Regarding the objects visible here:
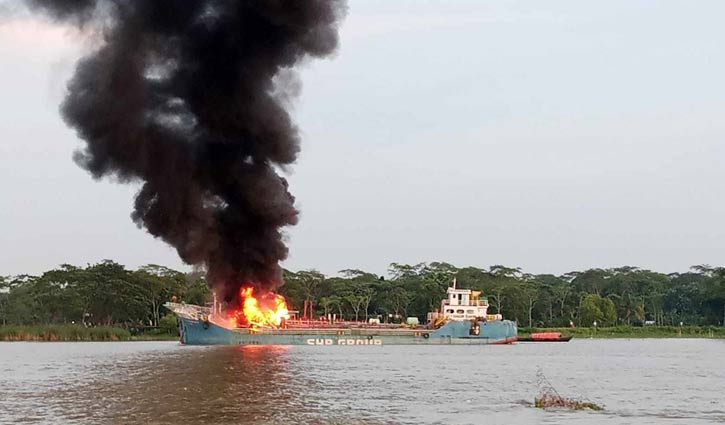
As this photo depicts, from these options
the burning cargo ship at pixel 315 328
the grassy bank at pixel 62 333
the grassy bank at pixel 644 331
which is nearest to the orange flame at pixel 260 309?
the burning cargo ship at pixel 315 328

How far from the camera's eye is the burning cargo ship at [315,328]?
286ft

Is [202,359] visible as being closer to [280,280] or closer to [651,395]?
[280,280]

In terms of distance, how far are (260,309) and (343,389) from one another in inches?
1849

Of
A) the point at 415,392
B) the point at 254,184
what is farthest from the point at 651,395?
the point at 254,184

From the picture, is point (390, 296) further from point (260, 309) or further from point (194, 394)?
point (194, 394)

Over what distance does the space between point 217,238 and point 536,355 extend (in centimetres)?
2812

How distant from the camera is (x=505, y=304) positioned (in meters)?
143

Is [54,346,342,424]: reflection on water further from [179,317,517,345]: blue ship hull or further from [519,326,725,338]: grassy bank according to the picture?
[519,326,725,338]: grassy bank

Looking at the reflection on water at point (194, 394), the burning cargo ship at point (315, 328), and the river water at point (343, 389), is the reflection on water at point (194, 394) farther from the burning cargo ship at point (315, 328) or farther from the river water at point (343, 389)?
the burning cargo ship at point (315, 328)

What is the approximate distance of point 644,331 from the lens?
467 ft

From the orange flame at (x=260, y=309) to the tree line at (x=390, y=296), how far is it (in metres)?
38.6

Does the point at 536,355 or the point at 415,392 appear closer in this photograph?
the point at 415,392

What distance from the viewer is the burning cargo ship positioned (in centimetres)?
8725

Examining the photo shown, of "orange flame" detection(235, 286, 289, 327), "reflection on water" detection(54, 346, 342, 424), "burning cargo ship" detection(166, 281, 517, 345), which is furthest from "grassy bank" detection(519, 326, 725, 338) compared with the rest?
"reflection on water" detection(54, 346, 342, 424)
